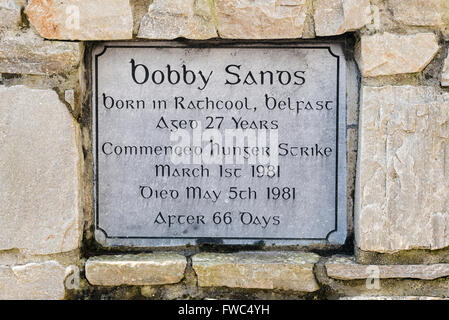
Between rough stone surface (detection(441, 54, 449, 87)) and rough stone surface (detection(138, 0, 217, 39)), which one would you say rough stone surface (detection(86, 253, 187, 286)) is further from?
rough stone surface (detection(441, 54, 449, 87))

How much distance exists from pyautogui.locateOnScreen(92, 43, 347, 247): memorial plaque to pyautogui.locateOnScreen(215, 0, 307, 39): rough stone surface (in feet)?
0.44

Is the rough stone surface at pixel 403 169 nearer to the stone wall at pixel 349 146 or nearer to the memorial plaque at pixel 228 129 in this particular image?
the stone wall at pixel 349 146

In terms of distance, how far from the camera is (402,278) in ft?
7.47

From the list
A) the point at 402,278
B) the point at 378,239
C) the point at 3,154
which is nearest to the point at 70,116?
the point at 3,154

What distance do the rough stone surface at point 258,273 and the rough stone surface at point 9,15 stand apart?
1170 mm

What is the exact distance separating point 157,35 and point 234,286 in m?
1.04

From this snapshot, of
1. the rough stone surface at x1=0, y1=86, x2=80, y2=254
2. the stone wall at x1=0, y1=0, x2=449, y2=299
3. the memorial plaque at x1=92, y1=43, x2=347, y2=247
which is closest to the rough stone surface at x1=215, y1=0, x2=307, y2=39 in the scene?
the stone wall at x1=0, y1=0, x2=449, y2=299

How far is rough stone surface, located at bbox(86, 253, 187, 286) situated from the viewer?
7.55ft

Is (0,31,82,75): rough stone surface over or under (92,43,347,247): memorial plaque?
over

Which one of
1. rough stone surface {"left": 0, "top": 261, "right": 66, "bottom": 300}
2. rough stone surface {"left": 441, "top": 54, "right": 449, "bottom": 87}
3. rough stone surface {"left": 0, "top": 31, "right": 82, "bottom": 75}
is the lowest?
rough stone surface {"left": 0, "top": 261, "right": 66, "bottom": 300}

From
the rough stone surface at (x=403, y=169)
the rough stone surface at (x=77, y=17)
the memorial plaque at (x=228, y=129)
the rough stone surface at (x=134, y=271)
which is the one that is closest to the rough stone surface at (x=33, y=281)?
the rough stone surface at (x=134, y=271)

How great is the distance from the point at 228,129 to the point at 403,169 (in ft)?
2.33

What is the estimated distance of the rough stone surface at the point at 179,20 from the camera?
7.27ft

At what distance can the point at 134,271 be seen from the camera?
2305mm
